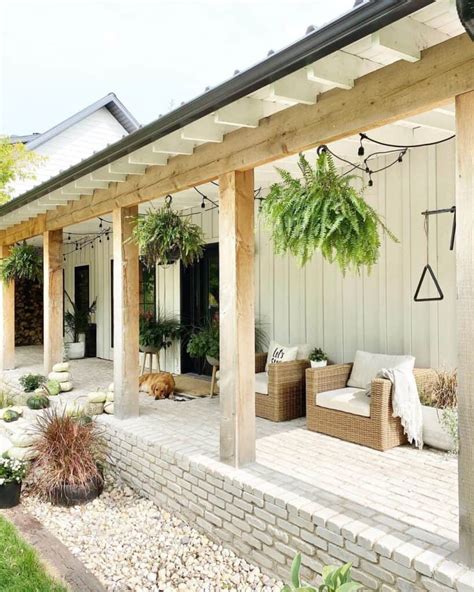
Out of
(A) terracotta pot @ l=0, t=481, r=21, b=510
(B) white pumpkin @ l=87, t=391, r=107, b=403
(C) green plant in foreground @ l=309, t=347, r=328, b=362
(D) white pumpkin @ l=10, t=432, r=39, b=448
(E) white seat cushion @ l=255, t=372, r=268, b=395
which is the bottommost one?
(A) terracotta pot @ l=0, t=481, r=21, b=510

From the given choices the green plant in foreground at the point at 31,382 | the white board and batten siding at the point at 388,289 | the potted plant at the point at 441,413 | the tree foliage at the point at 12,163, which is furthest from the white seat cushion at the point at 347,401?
the tree foliage at the point at 12,163

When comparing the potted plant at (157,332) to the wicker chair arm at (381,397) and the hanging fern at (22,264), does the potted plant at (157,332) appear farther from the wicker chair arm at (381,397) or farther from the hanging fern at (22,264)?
the wicker chair arm at (381,397)

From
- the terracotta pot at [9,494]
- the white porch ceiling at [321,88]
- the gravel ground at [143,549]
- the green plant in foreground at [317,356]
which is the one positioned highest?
the white porch ceiling at [321,88]

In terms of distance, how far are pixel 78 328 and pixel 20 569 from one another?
25.7ft

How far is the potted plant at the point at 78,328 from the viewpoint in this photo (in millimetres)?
9789

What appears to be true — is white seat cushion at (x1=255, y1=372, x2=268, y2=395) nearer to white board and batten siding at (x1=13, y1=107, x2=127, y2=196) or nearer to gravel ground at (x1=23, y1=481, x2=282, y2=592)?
gravel ground at (x1=23, y1=481, x2=282, y2=592)

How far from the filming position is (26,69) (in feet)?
45.9

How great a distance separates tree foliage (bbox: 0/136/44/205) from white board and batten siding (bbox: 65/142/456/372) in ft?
18.6

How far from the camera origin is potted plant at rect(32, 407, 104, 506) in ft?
12.5

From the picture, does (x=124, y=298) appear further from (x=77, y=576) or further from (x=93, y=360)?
(x=93, y=360)

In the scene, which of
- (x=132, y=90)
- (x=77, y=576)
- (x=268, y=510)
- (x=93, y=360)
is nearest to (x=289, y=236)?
(x=268, y=510)

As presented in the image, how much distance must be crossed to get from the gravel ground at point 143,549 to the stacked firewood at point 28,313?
943 centimetres

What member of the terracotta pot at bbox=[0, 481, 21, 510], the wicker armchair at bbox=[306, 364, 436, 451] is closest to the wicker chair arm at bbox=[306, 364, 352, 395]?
the wicker armchair at bbox=[306, 364, 436, 451]

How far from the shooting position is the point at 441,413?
11.9 ft
